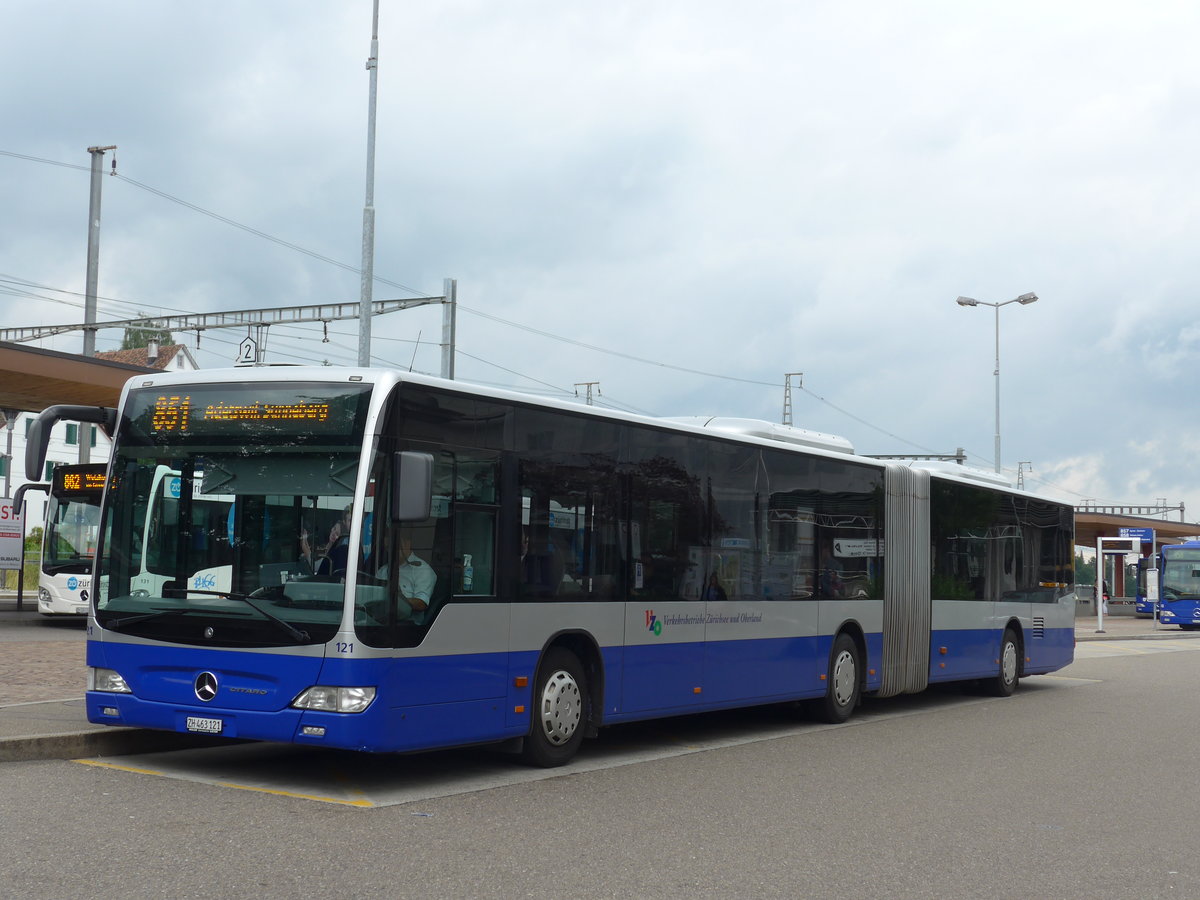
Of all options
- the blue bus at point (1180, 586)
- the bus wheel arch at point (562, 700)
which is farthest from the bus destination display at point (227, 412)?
the blue bus at point (1180, 586)

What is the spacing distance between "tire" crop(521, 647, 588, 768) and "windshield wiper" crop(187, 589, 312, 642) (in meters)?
2.17

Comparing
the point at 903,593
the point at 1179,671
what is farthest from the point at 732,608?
the point at 1179,671

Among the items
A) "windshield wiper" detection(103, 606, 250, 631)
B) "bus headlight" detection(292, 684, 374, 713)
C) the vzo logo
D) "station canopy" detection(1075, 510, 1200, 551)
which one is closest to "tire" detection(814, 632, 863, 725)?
the vzo logo

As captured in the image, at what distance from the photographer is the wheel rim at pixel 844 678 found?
15.8 metres

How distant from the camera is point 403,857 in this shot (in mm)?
7434

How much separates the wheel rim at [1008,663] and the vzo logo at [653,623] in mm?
9474

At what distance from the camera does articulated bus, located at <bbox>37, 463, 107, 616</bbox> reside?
26.5 meters

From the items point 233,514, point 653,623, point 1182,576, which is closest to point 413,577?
point 233,514

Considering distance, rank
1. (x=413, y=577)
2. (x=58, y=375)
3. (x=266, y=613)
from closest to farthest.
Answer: (x=266, y=613), (x=413, y=577), (x=58, y=375)

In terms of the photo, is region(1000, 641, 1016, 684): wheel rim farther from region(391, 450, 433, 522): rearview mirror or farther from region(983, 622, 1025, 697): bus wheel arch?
region(391, 450, 433, 522): rearview mirror

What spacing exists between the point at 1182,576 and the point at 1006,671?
40.2 metres

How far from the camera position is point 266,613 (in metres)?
9.46

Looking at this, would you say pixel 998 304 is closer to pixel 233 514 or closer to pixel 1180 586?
pixel 1180 586

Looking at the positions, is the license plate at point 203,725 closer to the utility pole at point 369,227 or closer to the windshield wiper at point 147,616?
the windshield wiper at point 147,616
